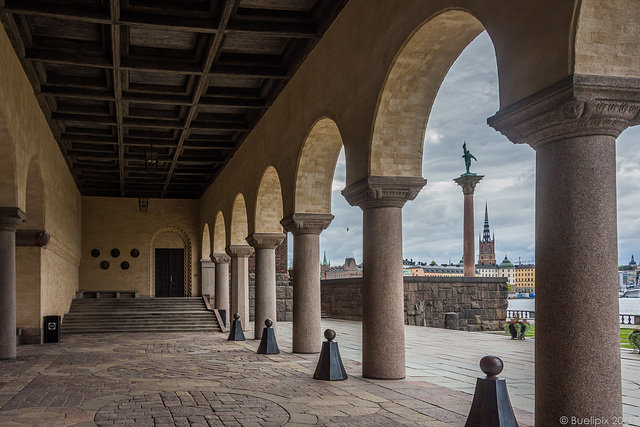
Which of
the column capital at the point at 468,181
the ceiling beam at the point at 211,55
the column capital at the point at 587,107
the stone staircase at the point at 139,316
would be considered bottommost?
the stone staircase at the point at 139,316

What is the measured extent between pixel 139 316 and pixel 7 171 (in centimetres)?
1164

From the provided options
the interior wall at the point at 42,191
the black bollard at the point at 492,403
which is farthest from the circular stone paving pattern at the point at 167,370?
the black bollard at the point at 492,403

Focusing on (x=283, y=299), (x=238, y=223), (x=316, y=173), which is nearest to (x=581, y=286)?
(x=316, y=173)

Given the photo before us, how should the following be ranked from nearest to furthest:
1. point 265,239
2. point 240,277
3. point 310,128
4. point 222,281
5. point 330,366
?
point 330,366, point 310,128, point 265,239, point 240,277, point 222,281

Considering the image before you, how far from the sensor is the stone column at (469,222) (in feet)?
92.9

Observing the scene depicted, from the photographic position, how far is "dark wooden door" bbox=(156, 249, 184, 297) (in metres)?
29.2

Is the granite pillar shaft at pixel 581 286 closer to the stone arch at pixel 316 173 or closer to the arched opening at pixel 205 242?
the stone arch at pixel 316 173

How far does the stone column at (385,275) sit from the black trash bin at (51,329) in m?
10.6

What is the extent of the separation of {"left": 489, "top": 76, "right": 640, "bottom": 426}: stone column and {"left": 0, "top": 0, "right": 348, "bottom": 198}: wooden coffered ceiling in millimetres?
5736

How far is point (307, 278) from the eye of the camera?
12281 mm

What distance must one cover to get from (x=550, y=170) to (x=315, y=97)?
6813 millimetres

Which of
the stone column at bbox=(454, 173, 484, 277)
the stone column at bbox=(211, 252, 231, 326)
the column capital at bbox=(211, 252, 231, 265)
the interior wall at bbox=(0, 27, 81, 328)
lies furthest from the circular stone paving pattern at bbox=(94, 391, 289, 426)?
the stone column at bbox=(454, 173, 484, 277)

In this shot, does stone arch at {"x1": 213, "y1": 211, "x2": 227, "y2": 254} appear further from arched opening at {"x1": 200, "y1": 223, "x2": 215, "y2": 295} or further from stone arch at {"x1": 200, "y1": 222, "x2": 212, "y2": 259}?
arched opening at {"x1": 200, "y1": 223, "x2": 215, "y2": 295}

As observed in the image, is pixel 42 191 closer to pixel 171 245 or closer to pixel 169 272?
pixel 171 245
